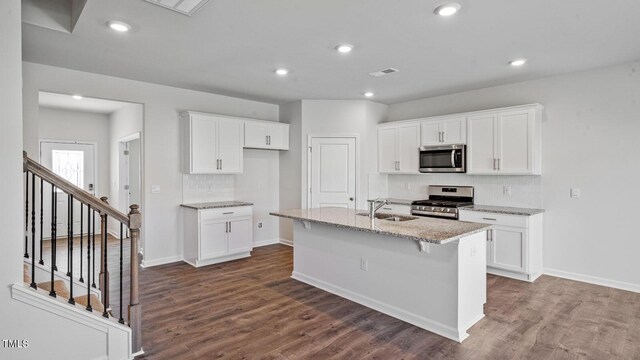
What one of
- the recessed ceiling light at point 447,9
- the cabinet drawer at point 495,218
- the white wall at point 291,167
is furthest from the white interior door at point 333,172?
the recessed ceiling light at point 447,9

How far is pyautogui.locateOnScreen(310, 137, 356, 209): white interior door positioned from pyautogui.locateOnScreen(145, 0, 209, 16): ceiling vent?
3471mm

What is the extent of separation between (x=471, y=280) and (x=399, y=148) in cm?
318

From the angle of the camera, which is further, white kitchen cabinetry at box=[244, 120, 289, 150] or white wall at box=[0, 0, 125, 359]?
white kitchen cabinetry at box=[244, 120, 289, 150]

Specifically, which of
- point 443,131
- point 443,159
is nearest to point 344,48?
point 443,131

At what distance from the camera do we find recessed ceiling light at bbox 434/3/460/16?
2600 millimetres

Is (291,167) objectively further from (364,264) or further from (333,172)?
(364,264)

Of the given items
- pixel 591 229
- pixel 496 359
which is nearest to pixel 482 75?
pixel 591 229

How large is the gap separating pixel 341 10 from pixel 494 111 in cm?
300

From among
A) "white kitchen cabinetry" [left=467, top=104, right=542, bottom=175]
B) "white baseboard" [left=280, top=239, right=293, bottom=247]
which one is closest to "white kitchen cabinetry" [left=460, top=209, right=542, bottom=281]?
"white kitchen cabinetry" [left=467, top=104, right=542, bottom=175]

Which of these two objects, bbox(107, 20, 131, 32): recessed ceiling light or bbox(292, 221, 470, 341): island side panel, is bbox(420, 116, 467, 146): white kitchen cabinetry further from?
bbox(107, 20, 131, 32): recessed ceiling light

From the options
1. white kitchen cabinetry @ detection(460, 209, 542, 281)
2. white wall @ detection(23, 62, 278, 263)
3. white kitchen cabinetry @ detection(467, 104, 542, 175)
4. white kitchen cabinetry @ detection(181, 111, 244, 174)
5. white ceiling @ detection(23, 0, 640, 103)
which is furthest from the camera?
white kitchen cabinetry @ detection(181, 111, 244, 174)

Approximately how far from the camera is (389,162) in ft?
19.7

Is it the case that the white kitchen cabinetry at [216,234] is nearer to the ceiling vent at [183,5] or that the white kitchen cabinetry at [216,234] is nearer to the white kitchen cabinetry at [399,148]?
the white kitchen cabinetry at [399,148]

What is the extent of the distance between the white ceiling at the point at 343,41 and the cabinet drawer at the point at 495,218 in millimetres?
1801
